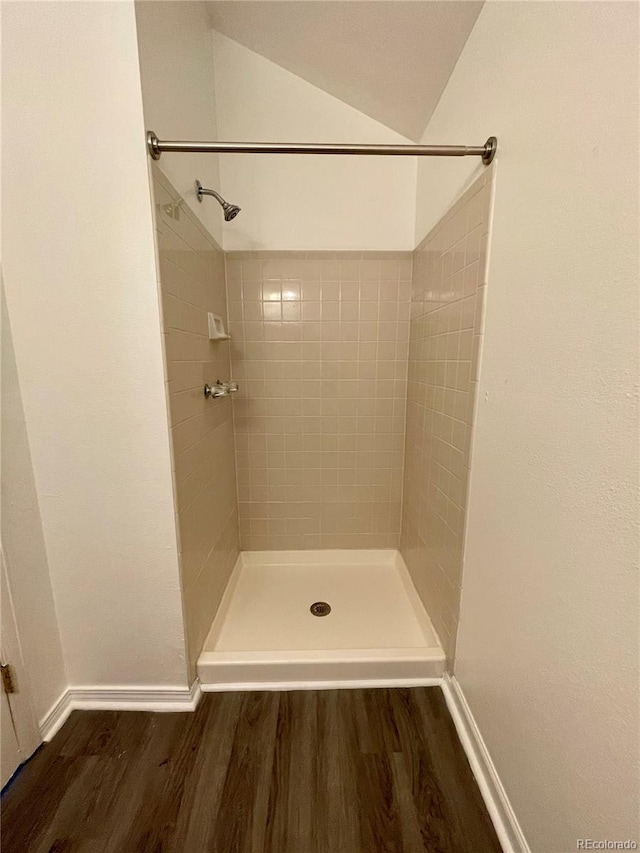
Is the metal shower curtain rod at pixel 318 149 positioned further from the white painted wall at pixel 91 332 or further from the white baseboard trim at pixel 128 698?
the white baseboard trim at pixel 128 698

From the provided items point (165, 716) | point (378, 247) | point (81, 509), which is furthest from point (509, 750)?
point (378, 247)

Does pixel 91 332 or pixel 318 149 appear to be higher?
pixel 318 149

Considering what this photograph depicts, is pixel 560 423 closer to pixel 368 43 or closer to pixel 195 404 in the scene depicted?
pixel 195 404

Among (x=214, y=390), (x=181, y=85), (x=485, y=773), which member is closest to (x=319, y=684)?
(x=485, y=773)

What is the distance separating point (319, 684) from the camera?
1264 mm

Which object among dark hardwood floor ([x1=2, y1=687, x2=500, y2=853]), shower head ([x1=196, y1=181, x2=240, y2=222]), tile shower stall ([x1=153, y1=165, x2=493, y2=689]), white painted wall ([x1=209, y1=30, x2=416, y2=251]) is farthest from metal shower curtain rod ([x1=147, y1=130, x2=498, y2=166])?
dark hardwood floor ([x1=2, y1=687, x2=500, y2=853])

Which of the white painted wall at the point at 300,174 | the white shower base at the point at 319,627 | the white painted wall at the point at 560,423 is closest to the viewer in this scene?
the white painted wall at the point at 560,423

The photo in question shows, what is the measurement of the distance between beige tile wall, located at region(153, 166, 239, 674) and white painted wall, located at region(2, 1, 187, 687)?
0.05 meters

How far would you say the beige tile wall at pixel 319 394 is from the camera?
1747mm

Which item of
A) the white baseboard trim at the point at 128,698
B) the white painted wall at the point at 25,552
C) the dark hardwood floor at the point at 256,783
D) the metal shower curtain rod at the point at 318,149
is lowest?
the dark hardwood floor at the point at 256,783

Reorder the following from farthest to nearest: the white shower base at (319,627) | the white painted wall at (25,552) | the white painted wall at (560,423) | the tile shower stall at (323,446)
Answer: the white shower base at (319,627), the tile shower stall at (323,446), the white painted wall at (25,552), the white painted wall at (560,423)

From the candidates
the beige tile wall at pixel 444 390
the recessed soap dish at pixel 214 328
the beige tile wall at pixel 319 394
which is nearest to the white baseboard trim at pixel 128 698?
the beige tile wall at pixel 319 394

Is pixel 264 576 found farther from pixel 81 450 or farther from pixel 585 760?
pixel 585 760

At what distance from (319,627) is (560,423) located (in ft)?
4.34
